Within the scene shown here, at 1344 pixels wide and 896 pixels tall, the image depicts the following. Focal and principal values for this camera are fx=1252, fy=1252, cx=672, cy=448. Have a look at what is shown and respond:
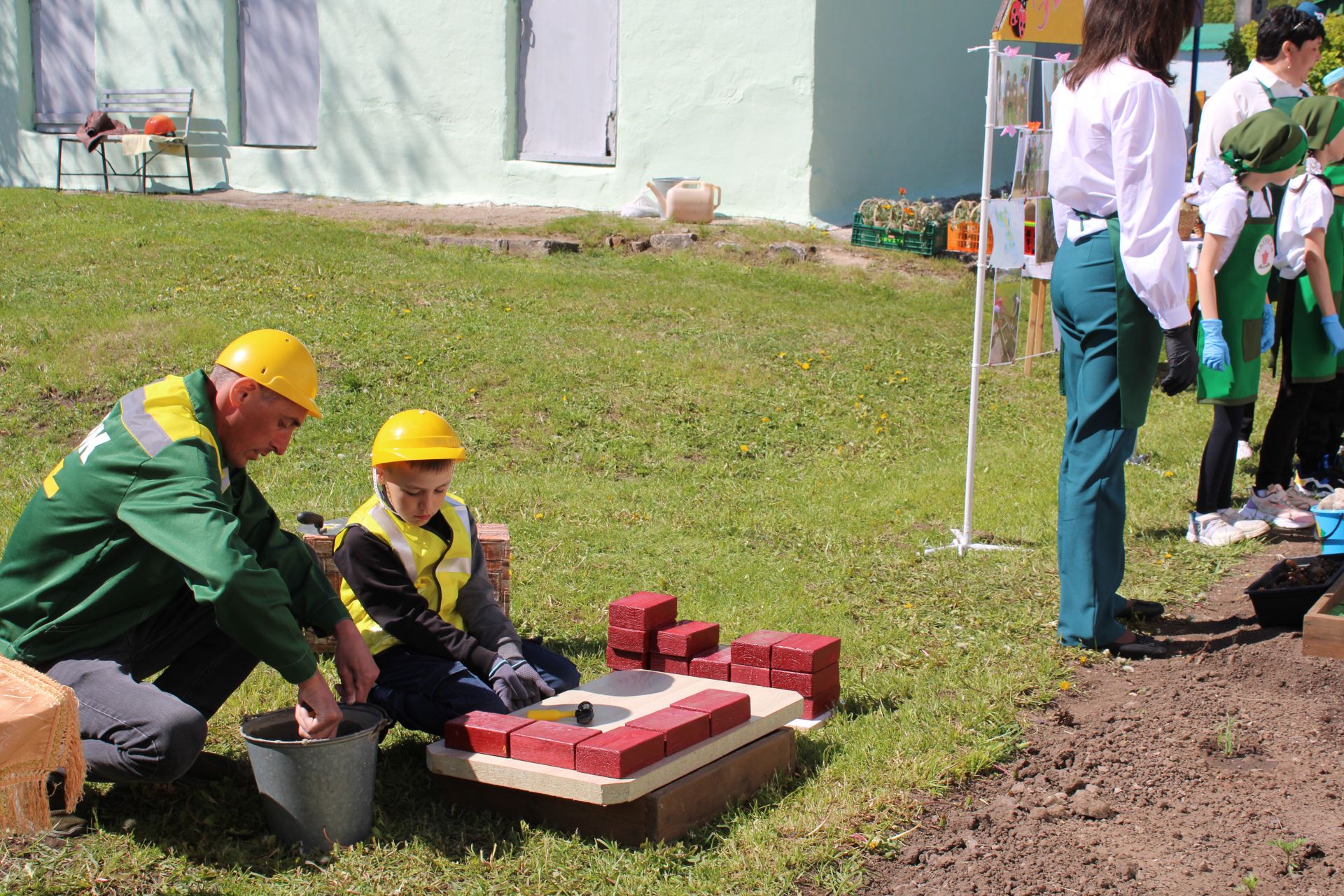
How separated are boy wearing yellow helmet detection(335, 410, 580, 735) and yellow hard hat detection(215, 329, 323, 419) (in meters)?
0.44

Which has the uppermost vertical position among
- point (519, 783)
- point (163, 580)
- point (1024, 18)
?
point (1024, 18)

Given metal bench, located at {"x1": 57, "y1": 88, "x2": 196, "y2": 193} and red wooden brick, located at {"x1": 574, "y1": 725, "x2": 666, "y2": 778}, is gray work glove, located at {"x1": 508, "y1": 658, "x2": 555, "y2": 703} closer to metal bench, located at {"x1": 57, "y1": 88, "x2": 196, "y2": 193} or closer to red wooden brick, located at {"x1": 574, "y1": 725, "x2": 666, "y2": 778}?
red wooden brick, located at {"x1": 574, "y1": 725, "x2": 666, "y2": 778}

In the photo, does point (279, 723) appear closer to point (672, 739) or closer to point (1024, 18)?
point (672, 739)

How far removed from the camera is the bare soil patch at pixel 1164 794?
10.6 ft

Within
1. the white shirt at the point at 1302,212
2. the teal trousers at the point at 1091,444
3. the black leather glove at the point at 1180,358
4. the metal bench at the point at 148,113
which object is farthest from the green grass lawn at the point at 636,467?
the metal bench at the point at 148,113

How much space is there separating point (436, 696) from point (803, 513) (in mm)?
3283

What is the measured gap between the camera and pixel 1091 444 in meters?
4.61

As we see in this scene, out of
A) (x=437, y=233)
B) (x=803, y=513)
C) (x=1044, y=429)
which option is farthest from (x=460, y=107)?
(x=803, y=513)

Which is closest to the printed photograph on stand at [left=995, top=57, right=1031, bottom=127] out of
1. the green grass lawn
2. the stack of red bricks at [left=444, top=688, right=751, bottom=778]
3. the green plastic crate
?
the green grass lawn

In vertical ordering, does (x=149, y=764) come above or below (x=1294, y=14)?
below

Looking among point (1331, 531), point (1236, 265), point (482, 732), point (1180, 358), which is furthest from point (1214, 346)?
point (482, 732)

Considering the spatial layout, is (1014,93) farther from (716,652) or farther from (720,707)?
(720,707)

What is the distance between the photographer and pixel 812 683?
4156mm

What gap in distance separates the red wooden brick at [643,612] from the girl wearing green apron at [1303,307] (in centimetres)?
357
